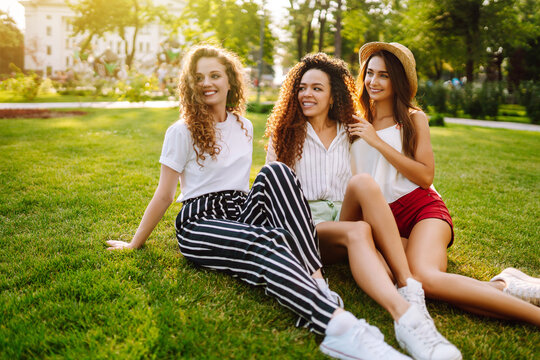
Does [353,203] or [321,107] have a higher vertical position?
[321,107]

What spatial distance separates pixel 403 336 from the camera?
1979mm

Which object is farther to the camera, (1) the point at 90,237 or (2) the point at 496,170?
(2) the point at 496,170

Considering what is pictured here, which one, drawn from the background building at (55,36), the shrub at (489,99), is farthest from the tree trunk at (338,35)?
the background building at (55,36)

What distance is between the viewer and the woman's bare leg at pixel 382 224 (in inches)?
92.4

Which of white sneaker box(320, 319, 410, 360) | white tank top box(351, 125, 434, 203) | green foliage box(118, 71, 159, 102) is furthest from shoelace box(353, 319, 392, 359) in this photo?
green foliage box(118, 71, 159, 102)

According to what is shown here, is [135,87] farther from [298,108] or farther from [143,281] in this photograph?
[143,281]

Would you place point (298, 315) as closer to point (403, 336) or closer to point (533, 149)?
point (403, 336)

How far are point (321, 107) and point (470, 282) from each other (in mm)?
1611

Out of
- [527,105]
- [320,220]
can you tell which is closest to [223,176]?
[320,220]

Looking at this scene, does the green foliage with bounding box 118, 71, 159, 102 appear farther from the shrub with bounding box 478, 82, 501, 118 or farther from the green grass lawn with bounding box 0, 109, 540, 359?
the shrub with bounding box 478, 82, 501, 118

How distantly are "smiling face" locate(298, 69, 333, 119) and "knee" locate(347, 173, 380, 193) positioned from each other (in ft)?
2.57

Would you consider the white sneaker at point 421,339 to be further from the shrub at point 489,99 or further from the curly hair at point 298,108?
the shrub at point 489,99

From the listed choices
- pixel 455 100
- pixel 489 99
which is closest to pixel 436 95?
pixel 455 100

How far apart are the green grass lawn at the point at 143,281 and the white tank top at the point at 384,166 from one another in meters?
0.72
